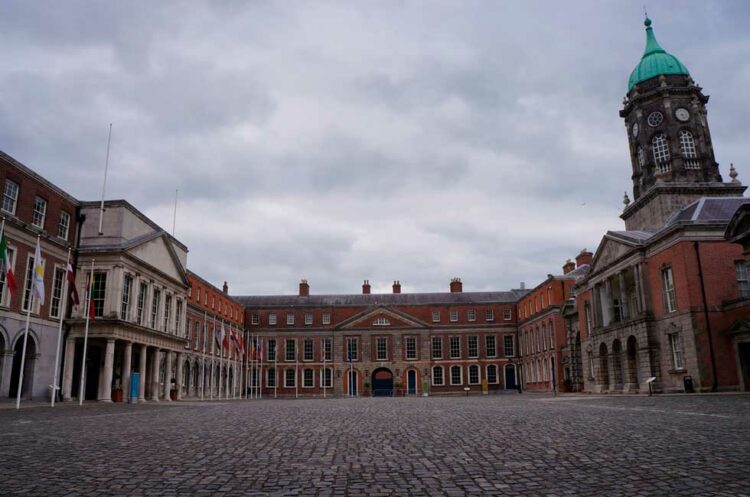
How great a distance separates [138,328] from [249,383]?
127 feet

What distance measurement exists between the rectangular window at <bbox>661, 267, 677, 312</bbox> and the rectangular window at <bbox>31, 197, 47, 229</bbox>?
35.5 m

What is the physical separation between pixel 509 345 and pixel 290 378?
2860 centimetres

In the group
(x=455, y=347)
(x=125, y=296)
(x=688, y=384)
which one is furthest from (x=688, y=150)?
(x=455, y=347)

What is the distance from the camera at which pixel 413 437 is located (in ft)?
38.3

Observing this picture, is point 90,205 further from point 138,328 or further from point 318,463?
point 318,463

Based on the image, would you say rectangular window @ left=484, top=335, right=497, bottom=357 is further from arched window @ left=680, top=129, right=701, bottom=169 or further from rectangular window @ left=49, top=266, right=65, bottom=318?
rectangular window @ left=49, top=266, right=65, bottom=318

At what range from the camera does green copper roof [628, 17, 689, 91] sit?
1759 inches

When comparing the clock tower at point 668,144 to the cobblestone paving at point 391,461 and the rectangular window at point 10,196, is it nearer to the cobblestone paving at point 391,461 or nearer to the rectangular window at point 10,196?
the cobblestone paving at point 391,461

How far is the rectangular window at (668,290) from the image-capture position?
3412 centimetres

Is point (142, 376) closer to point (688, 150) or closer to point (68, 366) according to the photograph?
point (68, 366)

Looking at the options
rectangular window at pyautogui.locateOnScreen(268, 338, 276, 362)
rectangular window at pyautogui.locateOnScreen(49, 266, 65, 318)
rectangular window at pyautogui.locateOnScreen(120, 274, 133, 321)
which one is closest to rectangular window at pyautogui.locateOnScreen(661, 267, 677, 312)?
rectangular window at pyautogui.locateOnScreen(120, 274, 133, 321)

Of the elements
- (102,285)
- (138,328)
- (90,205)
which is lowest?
(138,328)

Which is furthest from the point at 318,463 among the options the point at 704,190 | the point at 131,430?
the point at 704,190

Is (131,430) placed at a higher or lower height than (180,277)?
lower
